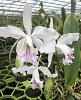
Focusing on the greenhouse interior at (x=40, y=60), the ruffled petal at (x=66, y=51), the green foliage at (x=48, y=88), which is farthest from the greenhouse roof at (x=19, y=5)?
the ruffled petal at (x=66, y=51)

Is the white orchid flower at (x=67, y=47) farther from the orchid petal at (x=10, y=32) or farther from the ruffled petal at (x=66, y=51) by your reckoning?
the orchid petal at (x=10, y=32)

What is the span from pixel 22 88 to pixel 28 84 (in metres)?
0.03

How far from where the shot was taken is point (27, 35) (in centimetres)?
58

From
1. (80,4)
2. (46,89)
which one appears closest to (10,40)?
(46,89)

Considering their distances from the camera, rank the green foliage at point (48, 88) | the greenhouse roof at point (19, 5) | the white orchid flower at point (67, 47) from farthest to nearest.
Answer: the greenhouse roof at point (19, 5)
the green foliage at point (48, 88)
the white orchid flower at point (67, 47)

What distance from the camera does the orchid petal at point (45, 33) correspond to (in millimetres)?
535

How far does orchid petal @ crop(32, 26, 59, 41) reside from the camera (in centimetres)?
54

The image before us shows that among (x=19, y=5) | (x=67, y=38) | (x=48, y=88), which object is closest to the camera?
(x=67, y=38)

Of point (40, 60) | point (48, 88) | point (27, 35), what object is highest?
point (27, 35)

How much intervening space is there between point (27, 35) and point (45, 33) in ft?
0.18

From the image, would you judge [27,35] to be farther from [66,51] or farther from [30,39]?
[66,51]

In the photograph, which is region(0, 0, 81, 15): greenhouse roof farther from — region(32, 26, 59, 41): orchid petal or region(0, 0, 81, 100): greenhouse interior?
region(32, 26, 59, 41): orchid petal

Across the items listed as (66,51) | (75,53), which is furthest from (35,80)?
(75,53)

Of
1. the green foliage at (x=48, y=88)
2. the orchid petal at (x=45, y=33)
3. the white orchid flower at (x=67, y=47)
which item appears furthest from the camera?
the green foliage at (x=48, y=88)
